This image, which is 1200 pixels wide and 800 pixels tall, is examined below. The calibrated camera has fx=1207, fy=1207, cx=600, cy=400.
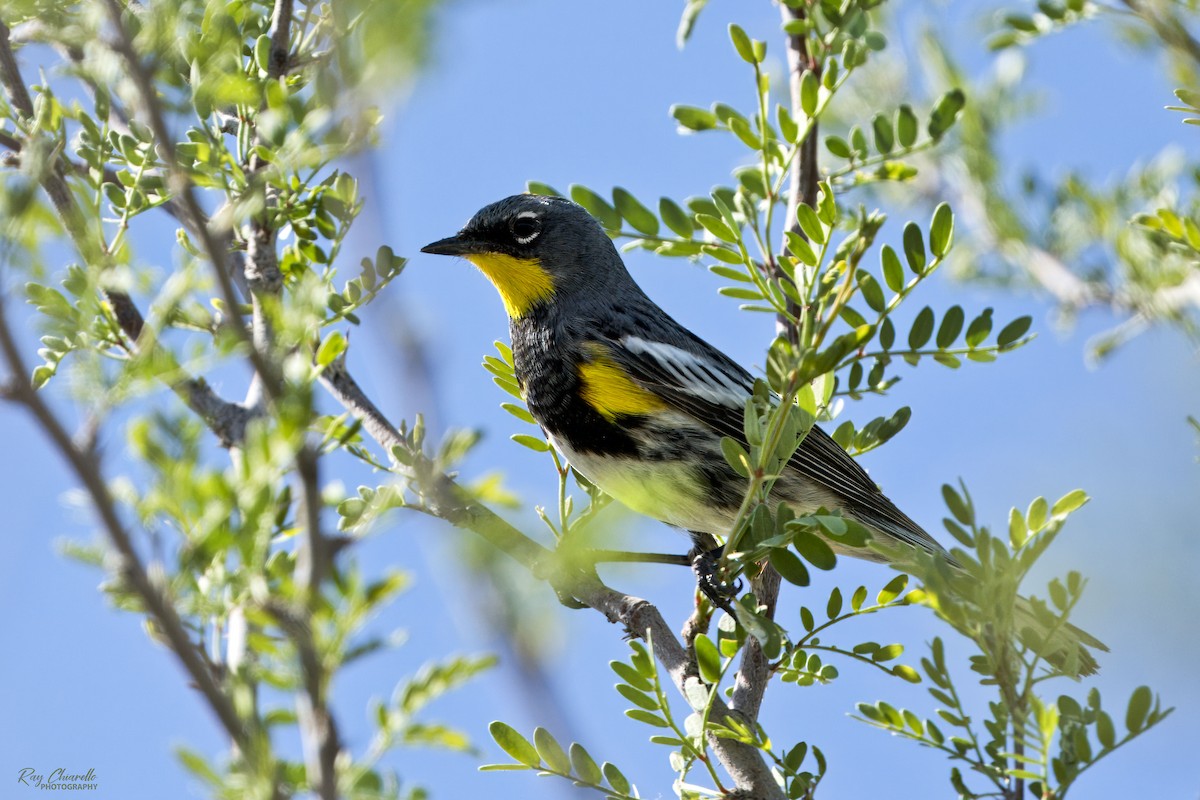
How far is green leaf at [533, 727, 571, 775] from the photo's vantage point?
2.32 m

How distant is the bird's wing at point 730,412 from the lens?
379 centimetres

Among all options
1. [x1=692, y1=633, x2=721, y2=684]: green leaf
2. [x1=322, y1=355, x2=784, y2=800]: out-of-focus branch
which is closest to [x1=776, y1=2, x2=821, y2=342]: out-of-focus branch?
[x1=322, y1=355, x2=784, y2=800]: out-of-focus branch

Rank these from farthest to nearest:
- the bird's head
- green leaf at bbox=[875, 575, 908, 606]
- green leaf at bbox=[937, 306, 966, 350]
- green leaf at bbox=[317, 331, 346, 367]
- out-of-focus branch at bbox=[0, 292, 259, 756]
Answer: the bird's head < green leaf at bbox=[937, 306, 966, 350] < green leaf at bbox=[875, 575, 908, 606] < green leaf at bbox=[317, 331, 346, 367] < out-of-focus branch at bbox=[0, 292, 259, 756]

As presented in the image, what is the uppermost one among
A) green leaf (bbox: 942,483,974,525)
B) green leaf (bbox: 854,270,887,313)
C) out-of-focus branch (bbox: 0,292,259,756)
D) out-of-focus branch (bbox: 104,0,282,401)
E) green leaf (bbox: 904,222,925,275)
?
out-of-focus branch (bbox: 104,0,282,401)

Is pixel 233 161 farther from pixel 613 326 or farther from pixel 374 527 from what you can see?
pixel 613 326

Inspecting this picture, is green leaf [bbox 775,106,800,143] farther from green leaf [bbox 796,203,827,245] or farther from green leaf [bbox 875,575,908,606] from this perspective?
green leaf [bbox 875,575,908,606]

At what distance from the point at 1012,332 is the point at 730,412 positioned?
3.78 ft

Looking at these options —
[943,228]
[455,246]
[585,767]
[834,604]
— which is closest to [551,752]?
[585,767]

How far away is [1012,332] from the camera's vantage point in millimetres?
2986

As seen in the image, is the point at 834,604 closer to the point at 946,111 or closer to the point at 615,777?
the point at 615,777

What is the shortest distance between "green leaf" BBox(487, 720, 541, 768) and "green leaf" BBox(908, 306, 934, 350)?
1376 millimetres

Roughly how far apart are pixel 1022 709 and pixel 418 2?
144 cm

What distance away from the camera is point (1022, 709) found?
1970 millimetres

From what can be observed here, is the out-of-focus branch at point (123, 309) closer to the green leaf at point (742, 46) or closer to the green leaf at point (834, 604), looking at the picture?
the green leaf at point (834, 604)
